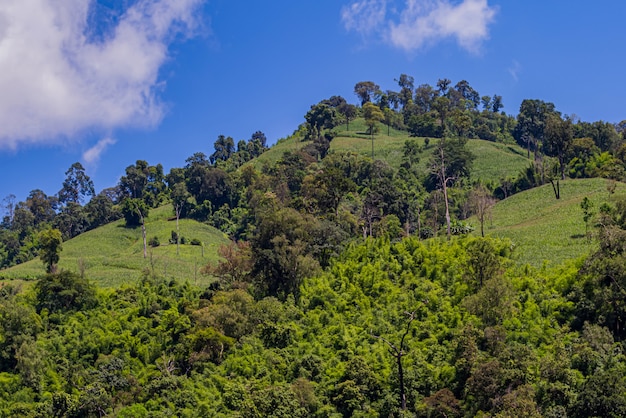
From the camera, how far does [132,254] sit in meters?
83.8

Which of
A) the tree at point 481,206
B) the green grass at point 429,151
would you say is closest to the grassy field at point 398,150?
the green grass at point 429,151

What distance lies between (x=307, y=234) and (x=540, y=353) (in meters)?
21.9

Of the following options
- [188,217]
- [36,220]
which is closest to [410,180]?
[188,217]

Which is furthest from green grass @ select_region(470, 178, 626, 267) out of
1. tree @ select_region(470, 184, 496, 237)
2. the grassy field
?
the grassy field

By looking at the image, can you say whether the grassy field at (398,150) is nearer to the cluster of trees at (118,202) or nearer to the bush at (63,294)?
the cluster of trees at (118,202)

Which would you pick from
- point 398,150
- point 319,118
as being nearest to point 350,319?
point 398,150

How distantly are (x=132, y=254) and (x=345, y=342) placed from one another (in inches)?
1949

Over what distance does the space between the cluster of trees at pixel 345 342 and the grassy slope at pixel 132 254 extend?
14.8 metres

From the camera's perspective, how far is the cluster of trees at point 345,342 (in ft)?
109

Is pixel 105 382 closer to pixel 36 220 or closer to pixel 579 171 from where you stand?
pixel 579 171

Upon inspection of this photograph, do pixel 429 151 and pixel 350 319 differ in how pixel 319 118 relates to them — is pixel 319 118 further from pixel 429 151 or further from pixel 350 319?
pixel 350 319

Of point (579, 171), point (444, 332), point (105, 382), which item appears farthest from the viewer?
point (579, 171)

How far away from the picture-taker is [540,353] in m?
35.7

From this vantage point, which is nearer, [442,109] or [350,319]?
[350,319]
